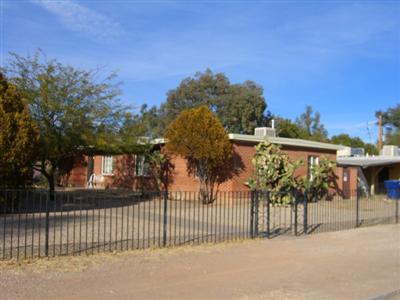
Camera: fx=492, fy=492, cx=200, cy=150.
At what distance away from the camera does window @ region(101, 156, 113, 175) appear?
96.9 feet

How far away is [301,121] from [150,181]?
5785 cm

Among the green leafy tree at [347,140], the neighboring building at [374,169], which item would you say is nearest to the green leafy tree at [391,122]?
the green leafy tree at [347,140]

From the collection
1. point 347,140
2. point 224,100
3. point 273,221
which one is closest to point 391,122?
point 347,140

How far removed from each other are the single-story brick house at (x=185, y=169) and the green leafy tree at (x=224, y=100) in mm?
23367

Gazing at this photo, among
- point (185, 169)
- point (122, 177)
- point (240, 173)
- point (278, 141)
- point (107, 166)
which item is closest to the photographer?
point (240, 173)

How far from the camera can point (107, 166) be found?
98.6 feet

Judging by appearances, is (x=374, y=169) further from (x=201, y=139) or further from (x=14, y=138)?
(x=14, y=138)

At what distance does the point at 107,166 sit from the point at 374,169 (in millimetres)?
17506

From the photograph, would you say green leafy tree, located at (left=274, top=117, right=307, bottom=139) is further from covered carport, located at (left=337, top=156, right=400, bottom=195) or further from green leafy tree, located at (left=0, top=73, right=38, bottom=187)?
green leafy tree, located at (left=0, top=73, right=38, bottom=187)

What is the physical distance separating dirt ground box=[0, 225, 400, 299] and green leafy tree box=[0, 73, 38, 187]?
591 cm

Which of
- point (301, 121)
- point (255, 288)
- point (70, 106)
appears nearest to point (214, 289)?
point (255, 288)

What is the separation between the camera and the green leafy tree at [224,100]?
2073 inches

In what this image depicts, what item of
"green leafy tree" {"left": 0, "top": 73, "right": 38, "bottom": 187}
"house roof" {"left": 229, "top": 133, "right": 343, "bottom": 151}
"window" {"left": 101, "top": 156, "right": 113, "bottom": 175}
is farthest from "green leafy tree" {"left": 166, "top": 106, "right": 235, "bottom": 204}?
"window" {"left": 101, "top": 156, "right": 113, "bottom": 175}

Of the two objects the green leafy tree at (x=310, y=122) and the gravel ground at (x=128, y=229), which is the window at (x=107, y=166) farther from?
the green leafy tree at (x=310, y=122)
